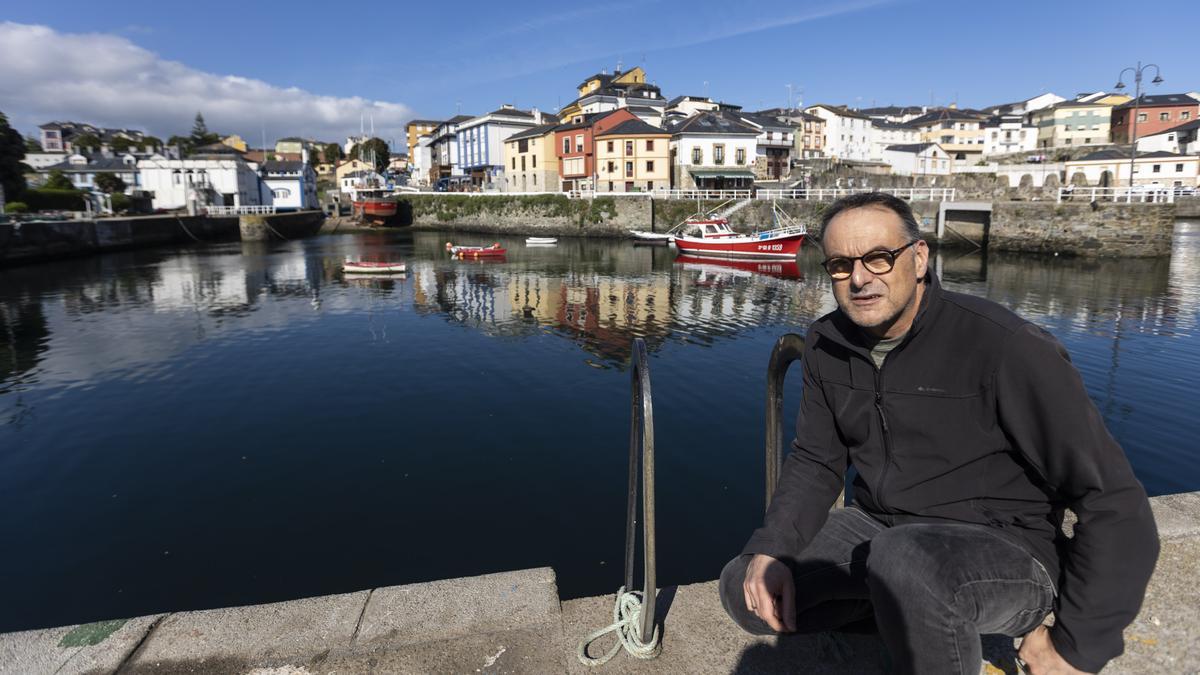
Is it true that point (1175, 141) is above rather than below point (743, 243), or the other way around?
above

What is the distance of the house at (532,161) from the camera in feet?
232

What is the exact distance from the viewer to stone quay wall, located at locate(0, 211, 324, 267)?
118 feet

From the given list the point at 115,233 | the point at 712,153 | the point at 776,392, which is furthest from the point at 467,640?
the point at 712,153

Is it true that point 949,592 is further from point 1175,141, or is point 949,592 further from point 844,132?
point 1175,141

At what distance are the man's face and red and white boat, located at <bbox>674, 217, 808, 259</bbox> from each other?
35.4m

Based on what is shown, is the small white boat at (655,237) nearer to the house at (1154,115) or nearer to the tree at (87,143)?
the house at (1154,115)

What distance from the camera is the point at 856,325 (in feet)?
8.27

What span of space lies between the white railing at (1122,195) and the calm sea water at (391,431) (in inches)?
504

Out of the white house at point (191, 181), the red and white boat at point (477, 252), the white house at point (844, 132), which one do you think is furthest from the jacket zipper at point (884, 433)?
the white house at point (844, 132)

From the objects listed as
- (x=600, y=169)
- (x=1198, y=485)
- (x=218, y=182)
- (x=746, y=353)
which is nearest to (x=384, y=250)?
(x=600, y=169)

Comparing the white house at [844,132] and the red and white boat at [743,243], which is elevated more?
the white house at [844,132]

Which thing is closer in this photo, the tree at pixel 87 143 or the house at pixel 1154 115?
the house at pixel 1154 115

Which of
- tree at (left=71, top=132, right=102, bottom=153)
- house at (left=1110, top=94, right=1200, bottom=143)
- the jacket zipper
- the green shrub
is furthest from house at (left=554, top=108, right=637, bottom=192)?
tree at (left=71, top=132, right=102, bottom=153)

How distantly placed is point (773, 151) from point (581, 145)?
22.3 meters
